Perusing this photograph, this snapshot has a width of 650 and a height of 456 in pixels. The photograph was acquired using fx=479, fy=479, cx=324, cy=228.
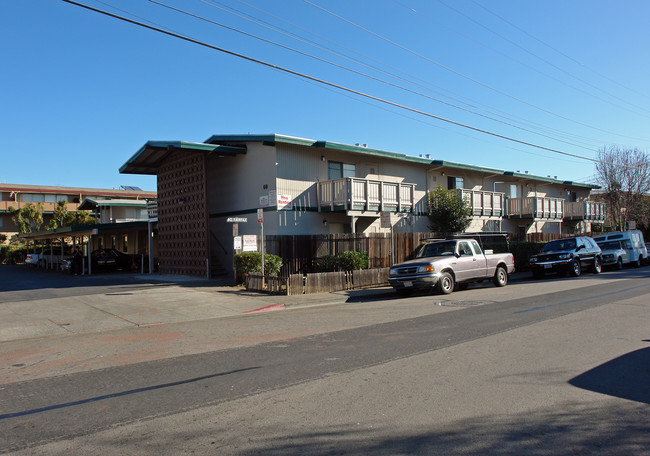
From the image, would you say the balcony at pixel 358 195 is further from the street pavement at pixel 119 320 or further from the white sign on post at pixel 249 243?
the white sign on post at pixel 249 243

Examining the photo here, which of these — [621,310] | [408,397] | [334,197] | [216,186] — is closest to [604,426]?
[408,397]

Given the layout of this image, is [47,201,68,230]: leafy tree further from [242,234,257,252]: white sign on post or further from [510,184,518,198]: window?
[510,184,518,198]: window

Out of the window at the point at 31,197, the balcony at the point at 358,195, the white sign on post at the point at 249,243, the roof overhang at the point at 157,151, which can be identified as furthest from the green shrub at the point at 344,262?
the window at the point at 31,197

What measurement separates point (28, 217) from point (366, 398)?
1958 inches

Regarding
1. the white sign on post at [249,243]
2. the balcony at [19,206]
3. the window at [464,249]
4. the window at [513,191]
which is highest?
the balcony at [19,206]

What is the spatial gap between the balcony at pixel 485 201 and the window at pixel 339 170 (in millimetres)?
7497

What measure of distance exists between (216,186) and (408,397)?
20.8m

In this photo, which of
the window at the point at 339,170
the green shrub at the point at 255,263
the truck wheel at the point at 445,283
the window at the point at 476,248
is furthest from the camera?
the window at the point at 339,170

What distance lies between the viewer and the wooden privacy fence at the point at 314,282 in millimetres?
16031

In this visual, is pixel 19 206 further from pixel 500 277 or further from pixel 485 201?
pixel 500 277

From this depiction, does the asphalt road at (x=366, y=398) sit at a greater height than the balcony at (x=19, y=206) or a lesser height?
lesser

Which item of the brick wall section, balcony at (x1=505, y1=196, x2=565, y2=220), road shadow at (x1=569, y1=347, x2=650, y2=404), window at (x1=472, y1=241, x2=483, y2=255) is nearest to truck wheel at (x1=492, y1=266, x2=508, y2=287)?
window at (x1=472, y1=241, x2=483, y2=255)

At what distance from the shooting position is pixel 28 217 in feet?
150

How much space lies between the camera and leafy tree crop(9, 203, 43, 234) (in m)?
44.7
